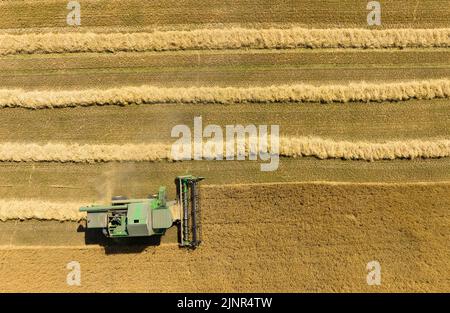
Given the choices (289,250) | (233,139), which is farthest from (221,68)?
(289,250)

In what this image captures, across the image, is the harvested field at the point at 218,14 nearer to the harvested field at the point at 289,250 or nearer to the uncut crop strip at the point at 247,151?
the uncut crop strip at the point at 247,151

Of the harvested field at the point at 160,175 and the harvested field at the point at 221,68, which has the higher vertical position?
the harvested field at the point at 221,68

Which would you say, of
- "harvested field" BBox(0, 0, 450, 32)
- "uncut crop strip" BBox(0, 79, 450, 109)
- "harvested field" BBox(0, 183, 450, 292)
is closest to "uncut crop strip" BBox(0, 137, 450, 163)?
"harvested field" BBox(0, 183, 450, 292)

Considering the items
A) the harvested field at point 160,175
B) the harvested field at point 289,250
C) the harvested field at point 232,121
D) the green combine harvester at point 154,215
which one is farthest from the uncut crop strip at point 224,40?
the harvested field at point 289,250

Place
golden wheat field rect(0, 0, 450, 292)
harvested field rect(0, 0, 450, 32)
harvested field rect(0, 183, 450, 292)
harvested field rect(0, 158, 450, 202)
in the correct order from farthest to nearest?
harvested field rect(0, 0, 450, 32), harvested field rect(0, 158, 450, 202), golden wheat field rect(0, 0, 450, 292), harvested field rect(0, 183, 450, 292)

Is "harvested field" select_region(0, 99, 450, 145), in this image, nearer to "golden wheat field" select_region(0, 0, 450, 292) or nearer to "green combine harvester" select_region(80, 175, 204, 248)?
"golden wheat field" select_region(0, 0, 450, 292)

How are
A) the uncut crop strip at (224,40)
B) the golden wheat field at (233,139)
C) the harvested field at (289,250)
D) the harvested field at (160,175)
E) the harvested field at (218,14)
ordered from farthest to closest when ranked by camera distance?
the harvested field at (218,14) < the uncut crop strip at (224,40) < the harvested field at (160,175) < the golden wheat field at (233,139) < the harvested field at (289,250)

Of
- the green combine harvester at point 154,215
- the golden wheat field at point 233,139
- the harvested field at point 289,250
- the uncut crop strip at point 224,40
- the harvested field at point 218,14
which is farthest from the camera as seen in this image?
the harvested field at point 218,14

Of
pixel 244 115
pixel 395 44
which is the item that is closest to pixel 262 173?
pixel 244 115
